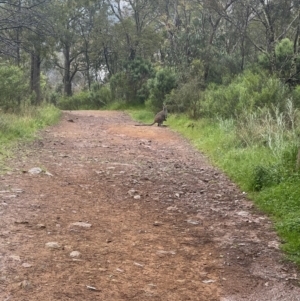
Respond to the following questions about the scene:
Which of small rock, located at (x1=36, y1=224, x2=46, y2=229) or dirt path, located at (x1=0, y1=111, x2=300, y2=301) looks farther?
small rock, located at (x1=36, y1=224, x2=46, y2=229)

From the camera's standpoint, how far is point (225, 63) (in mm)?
20672

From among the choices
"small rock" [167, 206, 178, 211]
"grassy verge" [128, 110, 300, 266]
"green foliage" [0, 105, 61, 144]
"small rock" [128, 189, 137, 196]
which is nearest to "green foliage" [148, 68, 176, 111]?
"green foliage" [0, 105, 61, 144]

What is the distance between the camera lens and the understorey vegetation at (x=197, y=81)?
6910 mm

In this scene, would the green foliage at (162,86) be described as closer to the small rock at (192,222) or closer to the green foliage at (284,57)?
the green foliage at (284,57)

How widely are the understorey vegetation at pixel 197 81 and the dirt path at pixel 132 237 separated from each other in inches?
17.9

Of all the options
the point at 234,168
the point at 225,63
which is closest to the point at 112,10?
the point at 225,63

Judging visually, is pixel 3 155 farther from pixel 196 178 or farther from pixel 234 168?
pixel 234 168

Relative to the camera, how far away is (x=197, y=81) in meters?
16.6

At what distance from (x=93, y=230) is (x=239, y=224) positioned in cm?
166

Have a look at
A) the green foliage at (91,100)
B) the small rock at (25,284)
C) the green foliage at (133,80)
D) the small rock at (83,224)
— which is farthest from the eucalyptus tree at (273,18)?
the small rock at (25,284)

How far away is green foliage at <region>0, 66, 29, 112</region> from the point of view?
46.5 ft

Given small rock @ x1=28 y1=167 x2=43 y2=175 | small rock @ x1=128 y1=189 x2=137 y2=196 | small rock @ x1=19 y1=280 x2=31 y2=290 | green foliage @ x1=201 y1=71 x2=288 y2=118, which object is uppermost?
green foliage @ x1=201 y1=71 x2=288 y2=118

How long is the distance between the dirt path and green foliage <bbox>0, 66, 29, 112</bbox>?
699 centimetres

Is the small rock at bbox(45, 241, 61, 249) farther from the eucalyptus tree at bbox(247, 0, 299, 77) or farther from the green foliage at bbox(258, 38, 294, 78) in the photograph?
the eucalyptus tree at bbox(247, 0, 299, 77)
